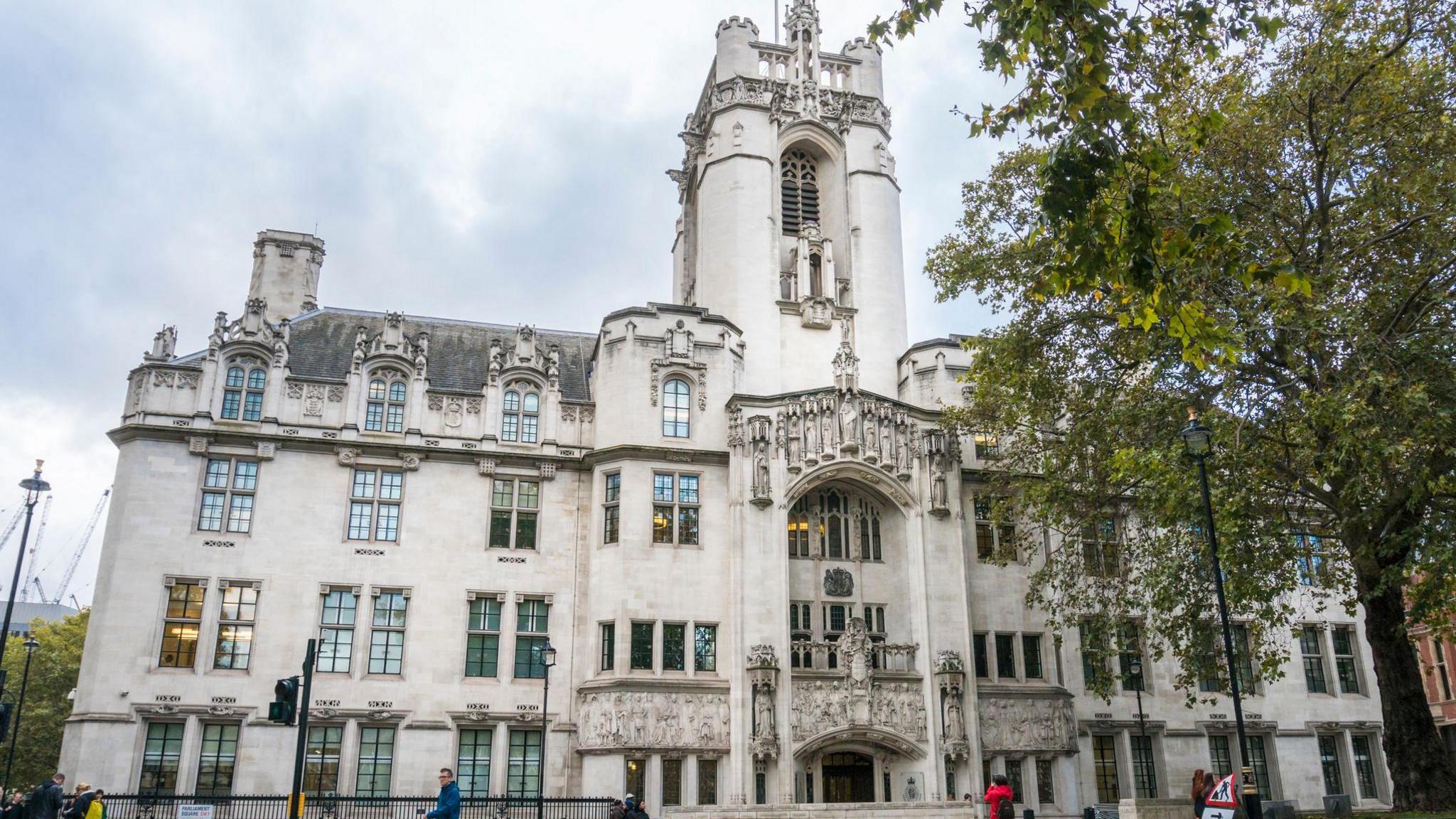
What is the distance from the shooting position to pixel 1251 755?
36.3 metres

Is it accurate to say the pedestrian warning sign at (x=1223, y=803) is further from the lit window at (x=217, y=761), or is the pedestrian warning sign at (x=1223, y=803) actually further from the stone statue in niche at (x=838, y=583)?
the lit window at (x=217, y=761)

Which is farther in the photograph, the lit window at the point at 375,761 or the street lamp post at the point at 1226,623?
→ the lit window at the point at 375,761

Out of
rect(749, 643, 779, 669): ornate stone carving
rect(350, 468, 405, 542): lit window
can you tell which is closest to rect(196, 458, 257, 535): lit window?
rect(350, 468, 405, 542): lit window

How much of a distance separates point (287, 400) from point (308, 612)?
22.1 ft

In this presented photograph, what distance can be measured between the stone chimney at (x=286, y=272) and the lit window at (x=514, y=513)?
12274mm

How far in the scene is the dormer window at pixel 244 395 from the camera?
33.2m

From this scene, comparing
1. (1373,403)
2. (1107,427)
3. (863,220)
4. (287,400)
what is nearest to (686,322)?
(863,220)

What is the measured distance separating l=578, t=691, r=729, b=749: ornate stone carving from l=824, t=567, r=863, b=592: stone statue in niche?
518cm

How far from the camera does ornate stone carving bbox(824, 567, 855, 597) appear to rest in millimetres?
33781

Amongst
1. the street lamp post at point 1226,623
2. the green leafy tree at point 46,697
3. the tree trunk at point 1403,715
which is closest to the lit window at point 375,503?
the green leafy tree at point 46,697

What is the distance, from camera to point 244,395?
3331 cm

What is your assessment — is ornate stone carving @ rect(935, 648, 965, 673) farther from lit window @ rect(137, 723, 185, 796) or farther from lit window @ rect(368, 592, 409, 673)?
lit window @ rect(137, 723, 185, 796)

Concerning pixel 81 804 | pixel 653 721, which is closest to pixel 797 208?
pixel 653 721

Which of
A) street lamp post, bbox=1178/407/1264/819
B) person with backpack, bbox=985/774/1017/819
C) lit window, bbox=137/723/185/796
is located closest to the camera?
street lamp post, bbox=1178/407/1264/819
